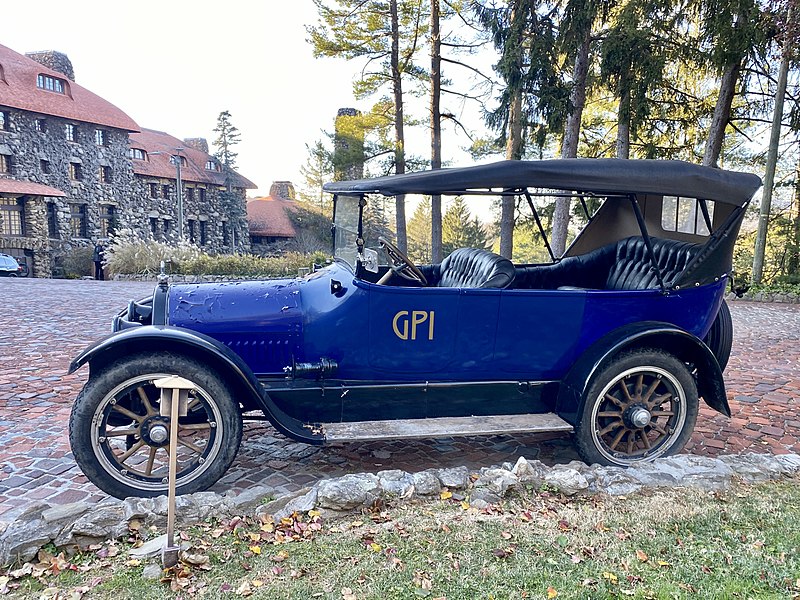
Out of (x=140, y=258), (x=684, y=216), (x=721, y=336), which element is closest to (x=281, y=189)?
(x=140, y=258)

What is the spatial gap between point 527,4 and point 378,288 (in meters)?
12.5

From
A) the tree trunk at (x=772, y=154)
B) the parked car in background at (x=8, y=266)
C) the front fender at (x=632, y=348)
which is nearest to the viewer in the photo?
the front fender at (x=632, y=348)

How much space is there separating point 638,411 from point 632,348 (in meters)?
0.43

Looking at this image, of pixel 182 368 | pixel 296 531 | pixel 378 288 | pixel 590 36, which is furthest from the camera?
pixel 590 36

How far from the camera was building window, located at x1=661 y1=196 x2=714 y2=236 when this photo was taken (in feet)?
15.0

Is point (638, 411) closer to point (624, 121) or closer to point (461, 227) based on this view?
point (624, 121)

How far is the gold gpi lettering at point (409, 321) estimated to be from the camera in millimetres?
3467

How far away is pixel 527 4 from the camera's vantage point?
1314cm

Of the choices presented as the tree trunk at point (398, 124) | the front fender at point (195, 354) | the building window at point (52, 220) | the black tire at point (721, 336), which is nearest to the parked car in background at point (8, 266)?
the building window at point (52, 220)

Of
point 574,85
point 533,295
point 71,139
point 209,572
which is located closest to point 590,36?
point 574,85

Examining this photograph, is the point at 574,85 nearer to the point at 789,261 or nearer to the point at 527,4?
the point at 527,4

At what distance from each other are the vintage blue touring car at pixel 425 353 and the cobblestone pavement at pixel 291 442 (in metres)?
0.41

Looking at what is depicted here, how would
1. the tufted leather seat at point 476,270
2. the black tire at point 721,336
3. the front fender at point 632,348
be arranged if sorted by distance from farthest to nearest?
1. the black tire at point 721,336
2. the tufted leather seat at point 476,270
3. the front fender at point 632,348

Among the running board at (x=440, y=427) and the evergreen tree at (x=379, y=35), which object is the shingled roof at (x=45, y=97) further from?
the running board at (x=440, y=427)
